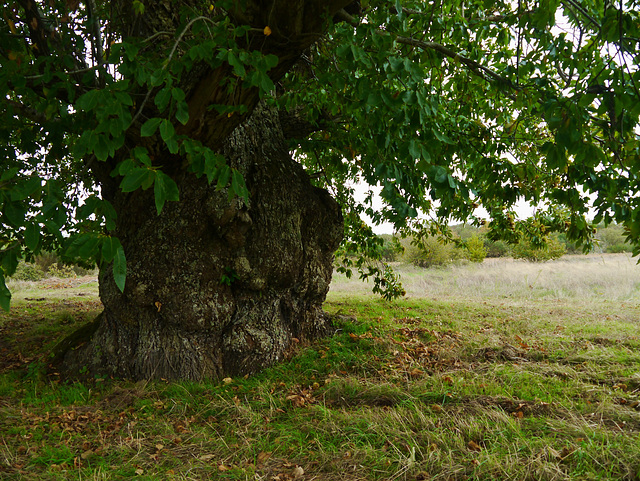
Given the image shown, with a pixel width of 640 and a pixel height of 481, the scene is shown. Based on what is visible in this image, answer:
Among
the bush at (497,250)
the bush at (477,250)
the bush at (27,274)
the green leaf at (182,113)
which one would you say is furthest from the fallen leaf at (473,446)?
the bush at (497,250)

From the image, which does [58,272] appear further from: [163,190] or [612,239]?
[612,239]

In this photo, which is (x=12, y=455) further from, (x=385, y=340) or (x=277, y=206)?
(x=385, y=340)

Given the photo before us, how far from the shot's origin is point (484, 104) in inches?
159

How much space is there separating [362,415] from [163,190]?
2196 millimetres

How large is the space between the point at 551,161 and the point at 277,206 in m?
2.73

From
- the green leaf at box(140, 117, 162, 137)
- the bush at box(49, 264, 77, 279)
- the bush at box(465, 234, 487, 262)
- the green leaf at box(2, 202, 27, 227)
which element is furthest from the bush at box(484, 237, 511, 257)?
the green leaf at box(2, 202, 27, 227)

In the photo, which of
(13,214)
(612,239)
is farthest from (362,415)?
(612,239)

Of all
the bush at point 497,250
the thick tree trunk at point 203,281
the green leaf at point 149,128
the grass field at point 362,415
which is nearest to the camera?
the green leaf at point 149,128

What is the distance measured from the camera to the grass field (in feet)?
7.48

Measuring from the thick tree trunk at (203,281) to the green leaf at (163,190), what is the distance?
205 cm

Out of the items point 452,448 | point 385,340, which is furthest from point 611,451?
point 385,340

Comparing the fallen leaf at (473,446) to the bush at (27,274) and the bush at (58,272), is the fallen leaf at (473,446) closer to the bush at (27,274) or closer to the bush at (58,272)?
→ the bush at (27,274)

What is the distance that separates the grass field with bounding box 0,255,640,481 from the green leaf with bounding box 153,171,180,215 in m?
1.76

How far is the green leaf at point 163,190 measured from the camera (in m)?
1.45
